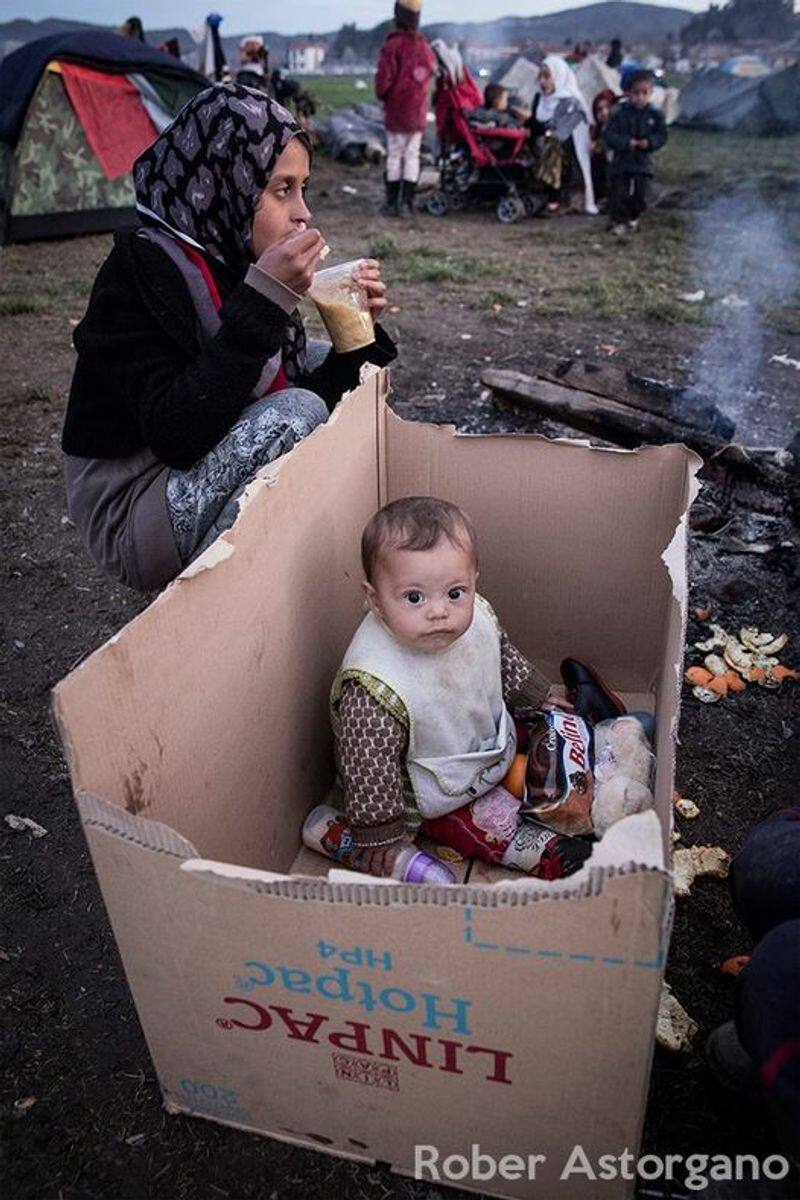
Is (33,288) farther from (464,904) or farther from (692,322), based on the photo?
(464,904)

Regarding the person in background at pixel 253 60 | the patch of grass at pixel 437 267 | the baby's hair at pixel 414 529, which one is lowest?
the patch of grass at pixel 437 267

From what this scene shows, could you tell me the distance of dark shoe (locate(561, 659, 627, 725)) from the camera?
7.76ft

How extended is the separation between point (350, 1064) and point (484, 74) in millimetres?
24033

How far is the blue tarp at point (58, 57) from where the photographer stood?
24.1 feet

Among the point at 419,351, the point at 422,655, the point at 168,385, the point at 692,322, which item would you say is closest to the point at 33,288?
the point at 419,351

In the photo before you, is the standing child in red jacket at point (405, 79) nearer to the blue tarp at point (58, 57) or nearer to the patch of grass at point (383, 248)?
the patch of grass at point (383, 248)

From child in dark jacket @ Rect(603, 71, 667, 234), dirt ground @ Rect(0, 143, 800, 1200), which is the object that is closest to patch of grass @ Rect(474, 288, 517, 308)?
dirt ground @ Rect(0, 143, 800, 1200)

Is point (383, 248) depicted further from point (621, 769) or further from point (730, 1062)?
point (730, 1062)

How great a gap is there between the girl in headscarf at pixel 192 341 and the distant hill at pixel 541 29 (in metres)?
52.1

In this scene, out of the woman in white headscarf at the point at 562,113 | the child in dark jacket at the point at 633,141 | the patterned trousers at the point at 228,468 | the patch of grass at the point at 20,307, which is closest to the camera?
the patterned trousers at the point at 228,468

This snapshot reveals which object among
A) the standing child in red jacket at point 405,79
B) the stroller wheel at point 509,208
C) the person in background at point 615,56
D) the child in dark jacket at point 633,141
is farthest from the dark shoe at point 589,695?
the person in background at point 615,56

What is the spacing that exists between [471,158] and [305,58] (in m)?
46.3

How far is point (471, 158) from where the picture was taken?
9.88 meters
